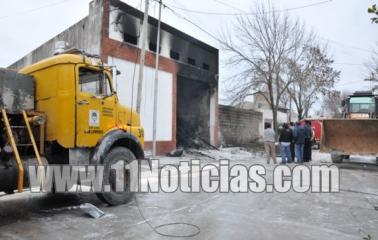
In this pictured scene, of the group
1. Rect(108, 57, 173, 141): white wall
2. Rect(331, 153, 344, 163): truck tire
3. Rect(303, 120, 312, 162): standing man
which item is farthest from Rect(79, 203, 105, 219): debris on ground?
Rect(331, 153, 344, 163): truck tire

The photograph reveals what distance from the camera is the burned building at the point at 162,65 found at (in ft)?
54.6

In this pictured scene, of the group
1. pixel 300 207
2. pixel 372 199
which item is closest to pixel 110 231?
pixel 300 207

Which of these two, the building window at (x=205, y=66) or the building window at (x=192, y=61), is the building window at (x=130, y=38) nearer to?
the building window at (x=192, y=61)

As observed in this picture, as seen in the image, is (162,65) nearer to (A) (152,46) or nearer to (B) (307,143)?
(A) (152,46)

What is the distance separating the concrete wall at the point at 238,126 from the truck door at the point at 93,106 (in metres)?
17.4

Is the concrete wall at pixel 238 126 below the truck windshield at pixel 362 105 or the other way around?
below

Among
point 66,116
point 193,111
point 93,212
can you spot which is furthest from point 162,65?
point 93,212

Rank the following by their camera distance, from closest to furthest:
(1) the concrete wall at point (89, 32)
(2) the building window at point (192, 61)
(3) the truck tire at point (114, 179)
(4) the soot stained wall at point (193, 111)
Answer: (3) the truck tire at point (114, 179)
(1) the concrete wall at point (89, 32)
(2) the building window at point (192, 61)
(4) the soot stained wall at point (193, 111)

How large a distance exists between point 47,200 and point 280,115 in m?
42.9

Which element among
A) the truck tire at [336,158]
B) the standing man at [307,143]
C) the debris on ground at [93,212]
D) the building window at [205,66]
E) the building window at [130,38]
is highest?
the building window at [130,38]

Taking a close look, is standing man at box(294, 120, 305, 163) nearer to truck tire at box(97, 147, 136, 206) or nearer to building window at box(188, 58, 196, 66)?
building window at box(188, 58, 196, 66)

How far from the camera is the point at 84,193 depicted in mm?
9320

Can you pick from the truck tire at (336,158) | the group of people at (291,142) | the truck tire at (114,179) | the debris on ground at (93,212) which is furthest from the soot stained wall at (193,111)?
the debris on ground at (93,212)

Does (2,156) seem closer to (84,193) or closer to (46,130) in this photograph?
(46,130)
